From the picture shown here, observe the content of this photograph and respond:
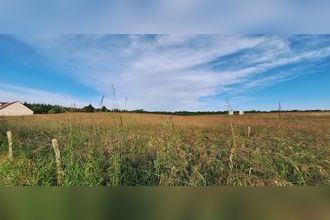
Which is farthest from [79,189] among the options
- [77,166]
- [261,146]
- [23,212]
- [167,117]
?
[261,146]

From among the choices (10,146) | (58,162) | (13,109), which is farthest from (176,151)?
(13,109)

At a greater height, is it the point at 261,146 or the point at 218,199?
the point at 261,146

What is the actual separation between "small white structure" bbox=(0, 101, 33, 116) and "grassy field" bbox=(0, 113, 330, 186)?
420mm

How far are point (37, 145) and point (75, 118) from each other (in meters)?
0.65

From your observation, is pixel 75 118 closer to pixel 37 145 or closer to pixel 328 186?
pixel 37 145

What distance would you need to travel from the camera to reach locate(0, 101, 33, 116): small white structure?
21.1ft

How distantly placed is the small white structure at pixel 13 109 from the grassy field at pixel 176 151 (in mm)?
420

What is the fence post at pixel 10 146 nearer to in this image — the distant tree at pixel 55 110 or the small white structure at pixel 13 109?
the small white structure at pixel 13 109

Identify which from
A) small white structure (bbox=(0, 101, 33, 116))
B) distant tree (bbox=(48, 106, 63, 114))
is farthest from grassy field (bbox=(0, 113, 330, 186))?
small white structure (bbox=(0, 101, 33, 116))

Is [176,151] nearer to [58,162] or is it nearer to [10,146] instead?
[58,162]

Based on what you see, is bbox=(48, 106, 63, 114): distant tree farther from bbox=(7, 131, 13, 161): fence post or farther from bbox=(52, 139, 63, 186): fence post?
bbox=(52, 139, 63, 186): fence post

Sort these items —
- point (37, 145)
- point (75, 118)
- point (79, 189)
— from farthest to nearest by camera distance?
1. point (75, 118)
2. point (37, 145)
3. point (79, 189)

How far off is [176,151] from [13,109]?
284cm

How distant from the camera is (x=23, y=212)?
4.52 m
